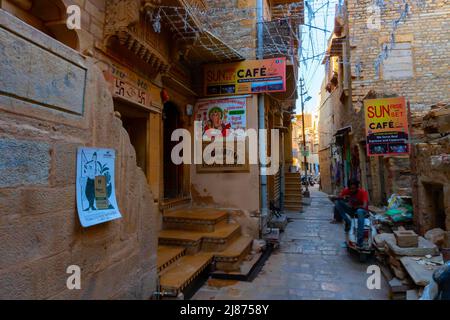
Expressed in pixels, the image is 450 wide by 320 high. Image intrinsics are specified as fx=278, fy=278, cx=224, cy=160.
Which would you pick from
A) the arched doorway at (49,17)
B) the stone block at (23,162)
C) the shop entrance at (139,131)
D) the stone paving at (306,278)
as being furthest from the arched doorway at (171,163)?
the stone block at (23,162)

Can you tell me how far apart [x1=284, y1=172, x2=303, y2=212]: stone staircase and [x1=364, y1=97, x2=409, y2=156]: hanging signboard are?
4299 millimetres

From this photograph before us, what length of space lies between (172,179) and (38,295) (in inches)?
257

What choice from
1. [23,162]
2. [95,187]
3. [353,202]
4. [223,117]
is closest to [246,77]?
[223,117]

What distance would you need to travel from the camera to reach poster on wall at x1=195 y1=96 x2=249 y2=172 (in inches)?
310

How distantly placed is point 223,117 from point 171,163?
2102 mm

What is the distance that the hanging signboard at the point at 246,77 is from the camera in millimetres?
7668

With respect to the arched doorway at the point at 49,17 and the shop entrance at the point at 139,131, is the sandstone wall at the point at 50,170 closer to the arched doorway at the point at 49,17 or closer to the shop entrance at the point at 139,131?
the arched doorway at the point at 49,17

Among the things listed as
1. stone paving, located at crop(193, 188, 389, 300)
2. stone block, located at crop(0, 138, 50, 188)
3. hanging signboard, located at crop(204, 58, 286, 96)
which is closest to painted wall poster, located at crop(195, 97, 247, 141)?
hanging signboard, located at crop(204, 58, 286, 96)

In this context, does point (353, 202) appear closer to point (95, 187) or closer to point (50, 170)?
point (95, 187)

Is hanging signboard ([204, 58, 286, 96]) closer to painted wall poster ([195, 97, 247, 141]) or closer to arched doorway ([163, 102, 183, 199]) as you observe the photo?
painted wall poster ([195, 97, 247, 141])

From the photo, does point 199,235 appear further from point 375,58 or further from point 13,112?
point 375,58

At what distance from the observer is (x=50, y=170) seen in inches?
79.1

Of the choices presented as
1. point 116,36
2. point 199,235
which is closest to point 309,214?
point 199,235

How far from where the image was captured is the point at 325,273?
552 cm
